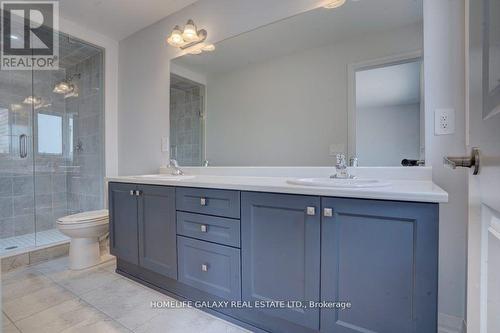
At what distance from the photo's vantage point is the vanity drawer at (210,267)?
134 cm

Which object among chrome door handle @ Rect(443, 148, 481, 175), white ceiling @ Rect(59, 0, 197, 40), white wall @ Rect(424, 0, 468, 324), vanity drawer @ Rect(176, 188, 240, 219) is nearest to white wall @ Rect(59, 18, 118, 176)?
white ceiling @ Rect(59, 0, 197, 40)

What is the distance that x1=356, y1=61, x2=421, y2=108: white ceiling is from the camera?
1.36m

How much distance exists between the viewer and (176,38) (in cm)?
218

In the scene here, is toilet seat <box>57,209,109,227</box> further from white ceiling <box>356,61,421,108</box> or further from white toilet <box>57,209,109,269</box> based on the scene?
Result: white ceiling <box>356,61,421,108</box>

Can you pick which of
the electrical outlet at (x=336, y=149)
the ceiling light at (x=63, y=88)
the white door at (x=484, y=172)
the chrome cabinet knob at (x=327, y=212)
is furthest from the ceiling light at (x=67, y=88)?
the white door at (x=484, y=172)

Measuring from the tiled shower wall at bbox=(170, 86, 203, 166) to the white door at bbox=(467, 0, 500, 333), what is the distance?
190 cm

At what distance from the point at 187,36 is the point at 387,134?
5.75 feet

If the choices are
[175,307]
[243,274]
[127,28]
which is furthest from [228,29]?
[175,307]

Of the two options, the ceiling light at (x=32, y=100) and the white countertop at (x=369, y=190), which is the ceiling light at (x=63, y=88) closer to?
the ceiling light at (x=32, y=100)

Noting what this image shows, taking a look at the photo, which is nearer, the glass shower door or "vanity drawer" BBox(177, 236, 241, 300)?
"vanity drawer" BBox(177, 236, 241, 300)

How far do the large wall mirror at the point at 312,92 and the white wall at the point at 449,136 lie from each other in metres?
0.05

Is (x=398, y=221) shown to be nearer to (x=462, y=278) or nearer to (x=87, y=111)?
(x=462, y=278)

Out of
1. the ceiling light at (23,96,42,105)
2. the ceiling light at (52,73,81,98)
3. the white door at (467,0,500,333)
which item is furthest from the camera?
the ceiling light at (52,73,81,98)

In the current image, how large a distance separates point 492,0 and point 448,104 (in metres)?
0.99
